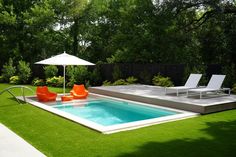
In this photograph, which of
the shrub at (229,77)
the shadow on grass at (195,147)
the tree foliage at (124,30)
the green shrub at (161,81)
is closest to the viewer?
the shadow on grass at (195,147)

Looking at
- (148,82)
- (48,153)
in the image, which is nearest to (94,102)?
(148,82)

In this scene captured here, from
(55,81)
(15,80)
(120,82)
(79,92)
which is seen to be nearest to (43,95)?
(79,92)

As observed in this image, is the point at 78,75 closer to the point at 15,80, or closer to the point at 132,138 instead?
the point at 15,80

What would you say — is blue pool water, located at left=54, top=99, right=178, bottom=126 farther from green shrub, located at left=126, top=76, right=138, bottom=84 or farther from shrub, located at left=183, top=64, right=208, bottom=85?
shrub, located at left=183, top=64, right=208, bottom=85

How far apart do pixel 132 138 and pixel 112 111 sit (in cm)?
511

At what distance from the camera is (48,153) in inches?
223

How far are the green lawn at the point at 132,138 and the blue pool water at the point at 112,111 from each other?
6.04 ft

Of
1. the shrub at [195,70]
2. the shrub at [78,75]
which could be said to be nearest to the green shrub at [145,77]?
the shrub at [195,70]

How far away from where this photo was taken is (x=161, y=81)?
671 inches

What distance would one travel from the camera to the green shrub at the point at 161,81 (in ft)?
55.0

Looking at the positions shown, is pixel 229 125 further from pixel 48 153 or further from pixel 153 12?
pixel 153 12

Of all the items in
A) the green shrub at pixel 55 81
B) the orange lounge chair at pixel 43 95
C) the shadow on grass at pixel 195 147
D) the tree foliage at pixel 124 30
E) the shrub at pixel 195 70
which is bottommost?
the shadow on grass at pixel 195 147

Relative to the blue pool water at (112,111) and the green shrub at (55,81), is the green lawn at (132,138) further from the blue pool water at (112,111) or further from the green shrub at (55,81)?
the green shrub at (55,81)

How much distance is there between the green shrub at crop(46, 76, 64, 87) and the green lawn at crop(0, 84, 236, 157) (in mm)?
10970
